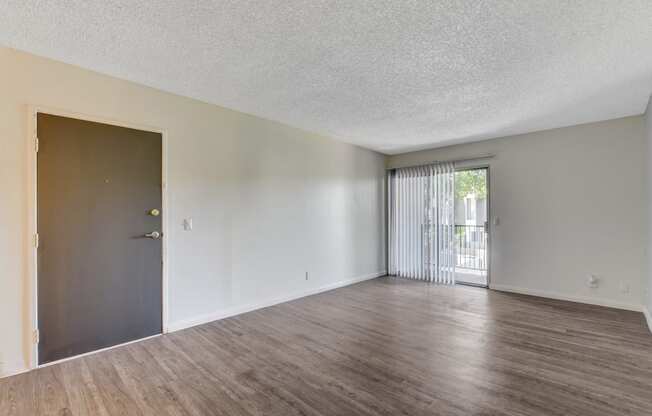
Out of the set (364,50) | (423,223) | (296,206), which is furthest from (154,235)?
(423,223)

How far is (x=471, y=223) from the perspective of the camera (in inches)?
226

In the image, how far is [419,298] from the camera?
14.6 feet

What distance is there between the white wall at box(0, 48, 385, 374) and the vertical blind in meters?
0.69

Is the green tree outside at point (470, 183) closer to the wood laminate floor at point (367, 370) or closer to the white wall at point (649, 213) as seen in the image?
the white wall at point (649, 213)

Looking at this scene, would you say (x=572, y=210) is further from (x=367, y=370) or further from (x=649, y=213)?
(x=367, y=370)

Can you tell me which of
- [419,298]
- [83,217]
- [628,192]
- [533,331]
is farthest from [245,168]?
[628,192]

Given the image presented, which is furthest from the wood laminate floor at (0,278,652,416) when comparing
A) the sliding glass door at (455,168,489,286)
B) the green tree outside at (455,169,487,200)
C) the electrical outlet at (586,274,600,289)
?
the green tree outside at (455,169,487,200)

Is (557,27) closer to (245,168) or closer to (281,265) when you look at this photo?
(245,168)

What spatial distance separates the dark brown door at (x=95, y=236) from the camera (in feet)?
8.20

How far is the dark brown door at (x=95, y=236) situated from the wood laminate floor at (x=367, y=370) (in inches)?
9.7

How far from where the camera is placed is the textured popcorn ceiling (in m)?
1.88

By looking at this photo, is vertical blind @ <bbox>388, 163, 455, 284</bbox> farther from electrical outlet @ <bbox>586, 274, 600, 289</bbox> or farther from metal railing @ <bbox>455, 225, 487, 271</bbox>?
electrical outlet @ <bbox>586, 274, 600, 289</bbox>

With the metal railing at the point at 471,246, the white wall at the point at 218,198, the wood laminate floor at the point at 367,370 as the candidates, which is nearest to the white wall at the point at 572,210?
the wood laminate floor at the point at 367,370

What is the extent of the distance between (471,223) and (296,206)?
3.45 metres
